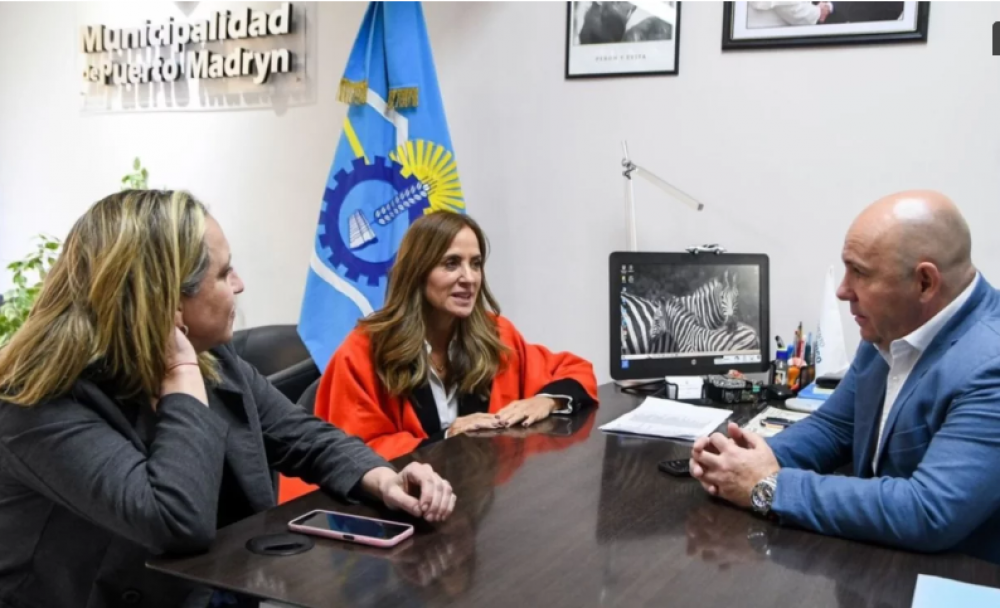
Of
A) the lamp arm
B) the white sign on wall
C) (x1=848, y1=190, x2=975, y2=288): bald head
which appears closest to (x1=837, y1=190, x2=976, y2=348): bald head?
(x1=848, y1=190, x2=975, y2=288): bald head

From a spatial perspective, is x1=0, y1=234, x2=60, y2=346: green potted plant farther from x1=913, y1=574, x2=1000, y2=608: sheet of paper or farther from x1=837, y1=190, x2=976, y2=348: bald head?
x1=913, y1=574, x2=1000, y2=608: sheet of paper

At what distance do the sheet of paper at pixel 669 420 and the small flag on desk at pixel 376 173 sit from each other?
1126mm

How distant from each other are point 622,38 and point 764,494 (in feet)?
6.41

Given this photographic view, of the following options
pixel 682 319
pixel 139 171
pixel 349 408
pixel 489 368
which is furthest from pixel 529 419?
pixel 139 171

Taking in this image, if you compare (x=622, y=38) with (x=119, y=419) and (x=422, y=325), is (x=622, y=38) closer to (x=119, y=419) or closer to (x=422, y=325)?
(x=422, y=325)

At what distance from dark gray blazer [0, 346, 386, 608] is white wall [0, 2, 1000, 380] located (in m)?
1.84

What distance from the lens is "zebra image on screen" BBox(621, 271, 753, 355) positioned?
2.54 meters

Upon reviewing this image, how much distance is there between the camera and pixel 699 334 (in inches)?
103

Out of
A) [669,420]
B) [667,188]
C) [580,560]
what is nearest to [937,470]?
[580,560]

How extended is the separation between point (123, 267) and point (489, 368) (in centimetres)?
118

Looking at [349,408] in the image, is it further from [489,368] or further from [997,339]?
[997,339]

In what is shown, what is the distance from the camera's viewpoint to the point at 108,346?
4.16 feet

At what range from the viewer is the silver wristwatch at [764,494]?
142 centimetres

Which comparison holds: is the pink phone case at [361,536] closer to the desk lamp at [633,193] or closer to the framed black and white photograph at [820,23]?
the desk lamp at [633,193]
